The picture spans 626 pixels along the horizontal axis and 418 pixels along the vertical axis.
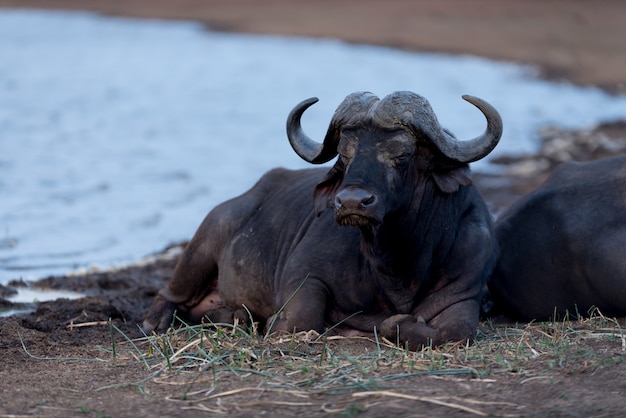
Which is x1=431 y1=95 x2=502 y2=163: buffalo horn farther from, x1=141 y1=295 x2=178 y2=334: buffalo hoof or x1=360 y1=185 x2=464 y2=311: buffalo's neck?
x1=141 y1=295 x2=178 y2=334: buffalo hoof

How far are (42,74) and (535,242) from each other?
19153 millimetres

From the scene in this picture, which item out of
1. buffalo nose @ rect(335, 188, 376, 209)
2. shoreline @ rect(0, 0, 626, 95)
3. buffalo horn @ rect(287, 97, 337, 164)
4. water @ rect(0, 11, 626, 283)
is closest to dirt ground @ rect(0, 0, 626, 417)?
buffalo nose @ rect(335, 188, 376, 209)

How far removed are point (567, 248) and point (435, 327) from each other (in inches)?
53.7

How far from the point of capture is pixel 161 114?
2061 cm

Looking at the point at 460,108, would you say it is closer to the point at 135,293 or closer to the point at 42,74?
the point at 42,74

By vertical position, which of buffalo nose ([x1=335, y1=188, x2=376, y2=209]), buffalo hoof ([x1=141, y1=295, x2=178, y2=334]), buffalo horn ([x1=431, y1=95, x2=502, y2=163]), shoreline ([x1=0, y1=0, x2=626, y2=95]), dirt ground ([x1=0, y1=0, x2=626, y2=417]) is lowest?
buffalo hoof ([x1=141, y1=295, x2=178, y2=334])

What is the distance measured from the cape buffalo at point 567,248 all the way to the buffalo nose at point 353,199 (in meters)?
1.81

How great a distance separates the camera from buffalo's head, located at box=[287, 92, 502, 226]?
632 cm

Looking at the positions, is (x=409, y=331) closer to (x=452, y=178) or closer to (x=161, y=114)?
(x=452, y=178)

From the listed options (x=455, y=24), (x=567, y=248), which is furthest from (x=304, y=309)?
(x=455, y=24)

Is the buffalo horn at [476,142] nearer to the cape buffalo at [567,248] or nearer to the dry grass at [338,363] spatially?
the dry grass at [338,363]

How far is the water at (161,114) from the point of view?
40.1 feet

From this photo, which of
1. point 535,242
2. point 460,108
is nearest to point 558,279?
point 535,242

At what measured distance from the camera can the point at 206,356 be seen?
5918 mm
